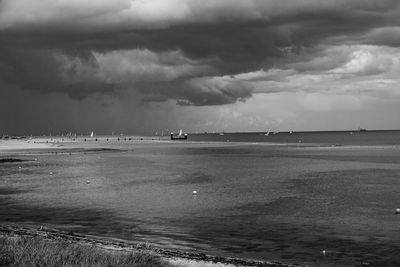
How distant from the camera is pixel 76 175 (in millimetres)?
73625

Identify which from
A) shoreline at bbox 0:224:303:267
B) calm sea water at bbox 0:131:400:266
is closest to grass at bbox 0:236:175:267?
shoreline at bbox 0:224:303:267

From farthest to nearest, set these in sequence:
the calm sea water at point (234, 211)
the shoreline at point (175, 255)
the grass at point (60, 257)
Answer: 1. the calm sea water at point (234, 211)
2. the shoreline at point (175, 255)
3. the grass at point (60, 257)

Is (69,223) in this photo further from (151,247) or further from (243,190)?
(243,190)

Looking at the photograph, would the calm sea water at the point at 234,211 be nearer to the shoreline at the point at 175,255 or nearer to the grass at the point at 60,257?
the shoreline at the point at 175,255

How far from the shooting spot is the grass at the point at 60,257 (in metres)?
17.5

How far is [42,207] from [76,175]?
31.6 m

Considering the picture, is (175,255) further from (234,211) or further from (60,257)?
(234,211)

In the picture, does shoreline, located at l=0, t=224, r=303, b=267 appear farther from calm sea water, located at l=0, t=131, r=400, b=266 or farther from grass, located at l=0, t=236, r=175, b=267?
calm sea water, located at l=0, t=131, r=400, b=266

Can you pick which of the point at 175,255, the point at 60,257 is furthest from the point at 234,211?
the point at 60,257

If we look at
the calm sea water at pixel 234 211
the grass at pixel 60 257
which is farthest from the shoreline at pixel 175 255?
the calm sea water at pixel 234 211

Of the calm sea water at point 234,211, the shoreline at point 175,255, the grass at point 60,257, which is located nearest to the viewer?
the grass at point 60,257

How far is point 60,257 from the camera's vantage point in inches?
718

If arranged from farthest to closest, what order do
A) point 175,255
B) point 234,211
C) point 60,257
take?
point 234,211 → point 175,255 → point 60,257

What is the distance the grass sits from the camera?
1745 centimetres
